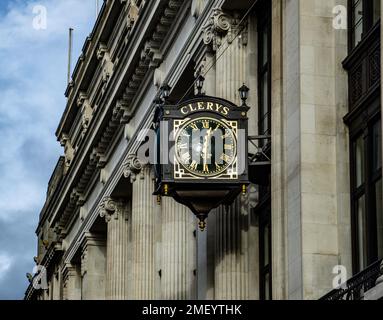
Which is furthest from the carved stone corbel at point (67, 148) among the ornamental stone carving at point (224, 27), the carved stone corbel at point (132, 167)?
the ornamental stone carving at point (224, 27)

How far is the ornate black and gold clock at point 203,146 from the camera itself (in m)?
34.6

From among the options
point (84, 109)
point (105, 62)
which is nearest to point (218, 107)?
point (105, 62)

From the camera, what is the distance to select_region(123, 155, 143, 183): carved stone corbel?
51156 mm

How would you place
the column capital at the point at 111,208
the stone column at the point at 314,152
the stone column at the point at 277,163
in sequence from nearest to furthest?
1. the stone column at the point at 314,152
2. the stone column at the point at 277,163
3. the column capital at the point at 111,208

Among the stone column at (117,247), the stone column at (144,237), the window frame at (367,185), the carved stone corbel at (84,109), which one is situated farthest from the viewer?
the carved stone corbel at (84,109)

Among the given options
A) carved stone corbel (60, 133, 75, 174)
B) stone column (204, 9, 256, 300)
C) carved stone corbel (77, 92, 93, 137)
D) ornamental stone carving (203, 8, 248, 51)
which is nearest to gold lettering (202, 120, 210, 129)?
stone column (204, 9, 256, 300)

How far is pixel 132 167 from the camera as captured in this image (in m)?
51.4

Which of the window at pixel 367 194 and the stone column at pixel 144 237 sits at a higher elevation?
the stone column at pixel 144 237

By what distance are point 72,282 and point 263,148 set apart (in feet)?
112

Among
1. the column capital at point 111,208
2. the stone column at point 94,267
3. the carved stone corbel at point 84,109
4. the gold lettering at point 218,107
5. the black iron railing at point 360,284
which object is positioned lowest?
the black iron railing at point 360,284

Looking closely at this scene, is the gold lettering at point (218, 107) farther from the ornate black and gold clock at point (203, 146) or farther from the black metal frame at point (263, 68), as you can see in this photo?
the black metal frame at point (263, 68)

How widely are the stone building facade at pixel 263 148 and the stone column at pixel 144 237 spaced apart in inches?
1.9
